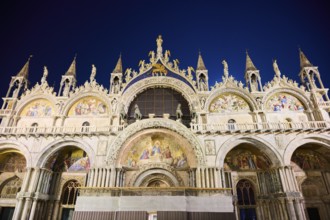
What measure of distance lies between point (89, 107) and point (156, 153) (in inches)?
328

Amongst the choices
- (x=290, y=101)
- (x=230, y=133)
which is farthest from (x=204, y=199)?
(x=290, y=101)

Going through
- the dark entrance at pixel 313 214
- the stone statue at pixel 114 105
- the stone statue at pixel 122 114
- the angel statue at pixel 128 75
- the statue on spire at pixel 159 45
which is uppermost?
the statue on spire at pixel 159 45

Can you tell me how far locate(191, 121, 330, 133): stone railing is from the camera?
16.3m

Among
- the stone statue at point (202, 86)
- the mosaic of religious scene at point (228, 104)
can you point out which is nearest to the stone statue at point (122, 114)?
the stone statue at point (202, 86)

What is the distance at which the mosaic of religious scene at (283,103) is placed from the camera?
18922 millimetres

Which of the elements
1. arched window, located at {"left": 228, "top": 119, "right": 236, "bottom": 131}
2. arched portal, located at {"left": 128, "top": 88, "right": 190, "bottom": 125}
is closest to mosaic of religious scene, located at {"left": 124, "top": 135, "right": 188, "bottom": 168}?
arched portal, located at {"left": 128, "top": 88, "right": 190, "bottom": 125}

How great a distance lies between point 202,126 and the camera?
58.4 feet

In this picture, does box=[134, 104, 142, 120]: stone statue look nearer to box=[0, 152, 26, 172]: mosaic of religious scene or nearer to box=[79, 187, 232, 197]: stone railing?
box=[79, 187, 232, 197]: stone railing

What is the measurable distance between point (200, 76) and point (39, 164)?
16.8 meters

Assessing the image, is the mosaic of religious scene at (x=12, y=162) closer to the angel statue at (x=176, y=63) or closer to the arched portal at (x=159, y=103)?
the arched portal at (x=159, y=103)

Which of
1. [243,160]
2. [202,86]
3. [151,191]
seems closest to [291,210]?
[243,160]

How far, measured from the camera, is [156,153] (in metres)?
17.4

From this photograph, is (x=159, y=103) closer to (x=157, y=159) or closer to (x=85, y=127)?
(x=157, y=159)

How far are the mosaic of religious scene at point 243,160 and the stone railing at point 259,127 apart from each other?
226cm
